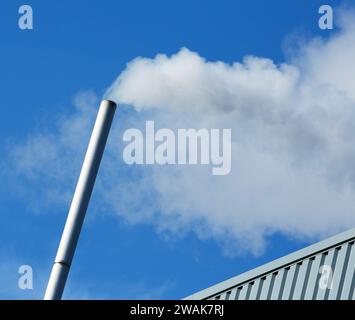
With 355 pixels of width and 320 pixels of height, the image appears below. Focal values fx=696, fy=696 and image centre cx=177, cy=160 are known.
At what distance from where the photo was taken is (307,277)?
15117 mm

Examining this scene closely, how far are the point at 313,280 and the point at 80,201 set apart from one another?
7.24 m

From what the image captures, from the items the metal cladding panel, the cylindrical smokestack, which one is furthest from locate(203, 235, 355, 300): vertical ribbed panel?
the cylindrical smokestack

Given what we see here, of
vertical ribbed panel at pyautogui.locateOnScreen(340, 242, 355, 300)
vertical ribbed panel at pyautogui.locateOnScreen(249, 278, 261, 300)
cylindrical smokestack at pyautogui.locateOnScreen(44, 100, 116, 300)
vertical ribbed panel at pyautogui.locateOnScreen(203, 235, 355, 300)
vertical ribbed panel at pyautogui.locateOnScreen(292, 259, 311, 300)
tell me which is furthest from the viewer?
vertical ribbed panel at pyautogui.locateOnScreen(249, 278, 261, 300)

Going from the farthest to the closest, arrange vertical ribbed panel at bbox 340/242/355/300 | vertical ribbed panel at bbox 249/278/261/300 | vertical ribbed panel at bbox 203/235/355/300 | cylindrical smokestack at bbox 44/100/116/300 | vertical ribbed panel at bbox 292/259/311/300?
vertical ribbed panel at bbox 249/278/261/300 < vertical ribbed panel at bbox 292/259/311/300 < vertical ribbed panel at bbox 203/235/355/300 < vertical ribbed panel at bbox 340/242/355/300 < cylindrical smokestack at bbox 44/100/116/300

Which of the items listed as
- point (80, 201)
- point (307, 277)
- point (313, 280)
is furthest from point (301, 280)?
point (80, 201)

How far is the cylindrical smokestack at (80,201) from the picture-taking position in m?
9.16

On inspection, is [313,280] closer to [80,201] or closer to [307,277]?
[307,277]

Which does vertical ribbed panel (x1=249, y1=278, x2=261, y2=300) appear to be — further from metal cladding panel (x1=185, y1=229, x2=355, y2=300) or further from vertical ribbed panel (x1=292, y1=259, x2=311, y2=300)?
vertical ribbed panel (x1=292, y1=259, x2=311, y2=300)

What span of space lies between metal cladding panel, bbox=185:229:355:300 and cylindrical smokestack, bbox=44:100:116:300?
22.4 ft

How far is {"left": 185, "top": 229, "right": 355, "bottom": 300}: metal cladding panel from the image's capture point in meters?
14.4

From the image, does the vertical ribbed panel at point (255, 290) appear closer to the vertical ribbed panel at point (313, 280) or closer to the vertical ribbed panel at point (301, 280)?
the vertical ribbed panel at point (313, 280)

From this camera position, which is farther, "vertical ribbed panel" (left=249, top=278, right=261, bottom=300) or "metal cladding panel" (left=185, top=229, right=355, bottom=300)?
"vertical ribbed panel" (left=249, top=278, right=261, bottom=300)

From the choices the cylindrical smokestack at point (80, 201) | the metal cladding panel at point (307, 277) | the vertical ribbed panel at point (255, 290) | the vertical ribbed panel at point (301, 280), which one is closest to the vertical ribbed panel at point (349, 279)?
the metal cladding panel at point (307, 277)
